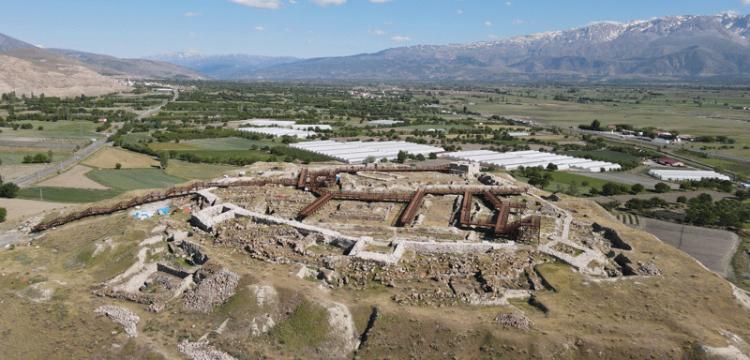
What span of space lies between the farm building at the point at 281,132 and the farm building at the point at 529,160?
121ft

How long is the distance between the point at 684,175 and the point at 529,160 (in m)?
25.3

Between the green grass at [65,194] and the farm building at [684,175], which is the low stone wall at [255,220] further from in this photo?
the farm building at [684,175]

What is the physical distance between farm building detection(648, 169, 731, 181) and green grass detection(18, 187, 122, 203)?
84.2m

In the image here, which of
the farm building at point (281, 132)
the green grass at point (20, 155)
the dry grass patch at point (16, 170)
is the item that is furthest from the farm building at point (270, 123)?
the dry grass patch at point (16, 170)

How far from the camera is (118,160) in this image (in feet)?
282

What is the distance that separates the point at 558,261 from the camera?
3347 cm

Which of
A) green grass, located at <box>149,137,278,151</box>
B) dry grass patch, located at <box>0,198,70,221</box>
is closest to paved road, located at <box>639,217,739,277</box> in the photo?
dry grass patch, located at <box>0,198,70,221</box>

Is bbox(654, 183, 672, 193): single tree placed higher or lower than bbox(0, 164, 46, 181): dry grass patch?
higher

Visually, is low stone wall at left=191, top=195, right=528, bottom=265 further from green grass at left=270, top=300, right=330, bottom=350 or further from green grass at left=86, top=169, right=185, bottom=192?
green grass at left=86, top=169, right=185, bottom=192

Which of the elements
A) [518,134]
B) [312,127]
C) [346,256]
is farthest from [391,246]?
[518,134]

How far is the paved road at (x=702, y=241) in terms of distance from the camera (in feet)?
153

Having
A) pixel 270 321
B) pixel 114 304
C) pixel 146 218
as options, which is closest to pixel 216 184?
pixel 146 218

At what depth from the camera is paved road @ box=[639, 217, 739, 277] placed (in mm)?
46722

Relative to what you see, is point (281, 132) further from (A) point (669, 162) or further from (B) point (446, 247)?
(B) point (446, 247)
